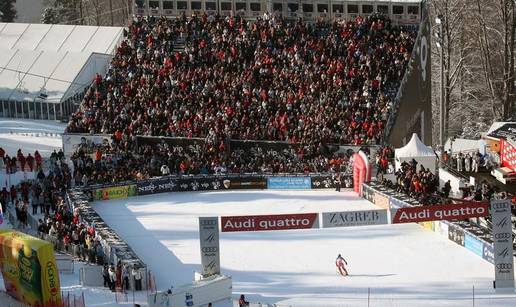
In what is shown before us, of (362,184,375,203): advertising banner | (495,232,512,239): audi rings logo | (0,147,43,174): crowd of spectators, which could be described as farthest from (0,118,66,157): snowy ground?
(495,232,512,239): audi rings logo

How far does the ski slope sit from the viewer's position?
110 feet

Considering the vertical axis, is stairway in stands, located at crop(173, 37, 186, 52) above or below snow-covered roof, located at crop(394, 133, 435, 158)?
above

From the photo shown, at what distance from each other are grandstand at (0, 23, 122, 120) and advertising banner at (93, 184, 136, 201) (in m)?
14.9

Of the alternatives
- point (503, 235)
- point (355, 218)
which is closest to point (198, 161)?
point (355, 218)

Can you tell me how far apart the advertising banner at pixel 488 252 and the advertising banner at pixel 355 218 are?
122 inches

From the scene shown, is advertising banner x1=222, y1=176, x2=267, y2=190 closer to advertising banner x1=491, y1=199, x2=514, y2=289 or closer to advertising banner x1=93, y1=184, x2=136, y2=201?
advertising banner x1=93, y1=184, x2=136, y2=201

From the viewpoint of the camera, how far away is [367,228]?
1644 inches

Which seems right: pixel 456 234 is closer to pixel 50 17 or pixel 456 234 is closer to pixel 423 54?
pixel 423 54

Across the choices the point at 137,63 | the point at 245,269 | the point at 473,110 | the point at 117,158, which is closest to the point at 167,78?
the point at 137,63

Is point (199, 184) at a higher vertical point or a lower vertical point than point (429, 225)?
higher

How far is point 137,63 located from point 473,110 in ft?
86.8

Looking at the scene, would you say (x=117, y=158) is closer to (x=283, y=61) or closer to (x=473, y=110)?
(x=283, y=61)

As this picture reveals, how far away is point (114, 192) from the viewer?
1903 inches

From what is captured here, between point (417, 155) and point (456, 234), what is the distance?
9.14 m
